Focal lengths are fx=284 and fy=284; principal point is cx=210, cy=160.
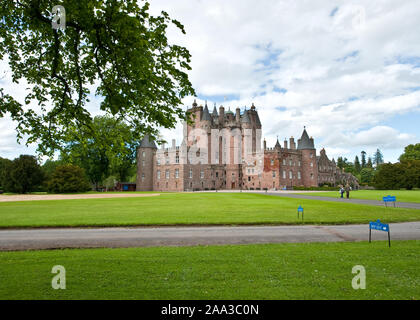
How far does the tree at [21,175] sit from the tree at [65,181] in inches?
195

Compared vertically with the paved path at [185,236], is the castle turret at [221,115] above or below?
above

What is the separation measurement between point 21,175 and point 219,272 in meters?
66.1

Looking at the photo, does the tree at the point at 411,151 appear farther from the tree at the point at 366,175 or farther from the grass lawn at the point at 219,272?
the grass lawn at the point at 219,272

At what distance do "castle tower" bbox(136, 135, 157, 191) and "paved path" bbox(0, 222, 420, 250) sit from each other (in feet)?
192

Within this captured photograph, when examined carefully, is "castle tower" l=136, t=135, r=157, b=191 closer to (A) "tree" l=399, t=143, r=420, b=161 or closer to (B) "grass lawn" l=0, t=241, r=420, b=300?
(B) "grass lawn" l=0, t=241, r=420, b=300

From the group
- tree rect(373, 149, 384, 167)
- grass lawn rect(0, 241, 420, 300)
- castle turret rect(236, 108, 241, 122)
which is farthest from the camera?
tree rect(373, 149, 384, 167)

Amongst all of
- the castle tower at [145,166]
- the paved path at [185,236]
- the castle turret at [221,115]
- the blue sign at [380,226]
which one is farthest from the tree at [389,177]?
the blue sign at [380,226]

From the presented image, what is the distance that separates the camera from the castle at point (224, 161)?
69688mm

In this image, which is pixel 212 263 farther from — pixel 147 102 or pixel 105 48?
pixel 105 48

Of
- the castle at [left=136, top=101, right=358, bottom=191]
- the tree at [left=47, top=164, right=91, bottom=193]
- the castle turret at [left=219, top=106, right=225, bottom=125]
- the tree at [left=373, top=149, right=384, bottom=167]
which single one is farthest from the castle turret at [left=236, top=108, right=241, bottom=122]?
the tree at [left=373, top=149, right=384, bottom=167]

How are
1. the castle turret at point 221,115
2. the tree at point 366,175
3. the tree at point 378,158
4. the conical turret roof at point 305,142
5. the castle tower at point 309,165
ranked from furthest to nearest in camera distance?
the tree at point 378,158, the tree at point 366,175, the castle turret at point 221,115, the conical turret roof at point 305,142, the castle tower at point 309,165

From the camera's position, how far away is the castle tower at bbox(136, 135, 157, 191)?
71.2 meters
